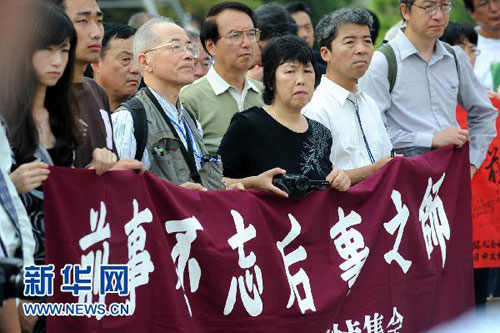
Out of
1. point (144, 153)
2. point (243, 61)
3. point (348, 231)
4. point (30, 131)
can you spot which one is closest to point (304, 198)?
point (348, 231)

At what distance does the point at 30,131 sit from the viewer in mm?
5039

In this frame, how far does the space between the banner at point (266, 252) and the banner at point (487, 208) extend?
0.83 metres

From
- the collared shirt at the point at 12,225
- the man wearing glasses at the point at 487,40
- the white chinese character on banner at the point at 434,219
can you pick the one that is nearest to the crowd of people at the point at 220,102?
the collared shirt at the point at 12,225

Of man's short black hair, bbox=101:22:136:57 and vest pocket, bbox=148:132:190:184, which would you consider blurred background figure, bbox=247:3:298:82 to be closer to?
man's short black hair, bbox=101:22:136:57

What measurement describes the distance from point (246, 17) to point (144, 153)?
1975mm

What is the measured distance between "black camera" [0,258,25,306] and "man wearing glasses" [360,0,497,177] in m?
3.86

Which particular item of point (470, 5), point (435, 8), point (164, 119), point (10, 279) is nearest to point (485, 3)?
point (470, 5)

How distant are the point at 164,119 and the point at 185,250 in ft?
2.78

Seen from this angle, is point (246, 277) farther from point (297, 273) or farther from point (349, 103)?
point (349, 103)

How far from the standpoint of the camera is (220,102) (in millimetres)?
7262

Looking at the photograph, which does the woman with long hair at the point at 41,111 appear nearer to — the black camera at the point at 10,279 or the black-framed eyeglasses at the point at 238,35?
the black camera at the point at 10,279

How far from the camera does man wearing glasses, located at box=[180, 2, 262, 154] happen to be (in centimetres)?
716

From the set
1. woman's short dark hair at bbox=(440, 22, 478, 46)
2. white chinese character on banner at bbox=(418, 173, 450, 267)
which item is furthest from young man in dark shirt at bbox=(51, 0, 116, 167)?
woman's short dark hair at bbox=(440, 22, 478, 46)

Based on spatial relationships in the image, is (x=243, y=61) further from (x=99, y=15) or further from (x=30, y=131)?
(x=30, y=131)
